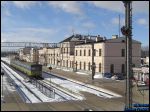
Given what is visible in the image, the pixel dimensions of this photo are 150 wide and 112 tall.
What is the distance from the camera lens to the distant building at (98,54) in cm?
5278

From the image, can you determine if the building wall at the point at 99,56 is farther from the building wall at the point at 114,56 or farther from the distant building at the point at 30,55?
the distant building at the point at 30,55

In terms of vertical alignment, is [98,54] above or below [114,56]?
above

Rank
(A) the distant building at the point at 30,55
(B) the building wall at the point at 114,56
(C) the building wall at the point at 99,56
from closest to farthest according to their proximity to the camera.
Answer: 1. (B) the building wall at the point at 114,56
2. (C) the building wall at the point at 99,56
3. (A) the distant building at the point at 30,55

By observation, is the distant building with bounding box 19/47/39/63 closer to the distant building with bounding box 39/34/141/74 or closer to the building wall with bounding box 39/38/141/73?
the distant building with bounding box 39/34/141/74

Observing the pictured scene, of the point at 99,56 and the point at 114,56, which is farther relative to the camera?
the point at 99,56

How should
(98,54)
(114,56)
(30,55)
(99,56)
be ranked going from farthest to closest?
(30,55)
(98,54)
(99,56)
(114,56)

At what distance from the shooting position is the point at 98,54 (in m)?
54.6

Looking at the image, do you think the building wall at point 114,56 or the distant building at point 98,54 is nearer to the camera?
the building wall at point 114,56

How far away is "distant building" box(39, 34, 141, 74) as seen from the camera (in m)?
52.8

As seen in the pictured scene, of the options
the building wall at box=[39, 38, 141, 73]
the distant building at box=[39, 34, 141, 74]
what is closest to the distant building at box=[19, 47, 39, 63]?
the distant building at box=[39, 34, 141, 74]

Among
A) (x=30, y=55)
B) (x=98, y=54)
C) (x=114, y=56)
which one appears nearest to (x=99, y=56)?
(x=98, y=54)

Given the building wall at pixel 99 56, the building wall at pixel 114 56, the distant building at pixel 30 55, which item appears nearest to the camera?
the building wall at pixel 114 56

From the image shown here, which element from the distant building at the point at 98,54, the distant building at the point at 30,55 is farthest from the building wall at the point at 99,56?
the distant building at the point at 30,55

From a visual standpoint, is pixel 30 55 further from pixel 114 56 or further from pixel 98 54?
pixel 114 56
